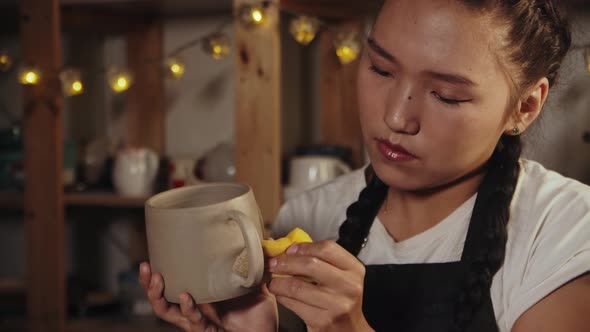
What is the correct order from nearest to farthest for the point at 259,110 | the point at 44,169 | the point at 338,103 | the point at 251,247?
the point at 251,247 < the point at 259,110 < the point at 44,169 < the point at 338,103

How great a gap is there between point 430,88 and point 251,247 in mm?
313

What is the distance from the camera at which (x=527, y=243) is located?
37.9 inches

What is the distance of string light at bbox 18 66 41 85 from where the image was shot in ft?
6.16

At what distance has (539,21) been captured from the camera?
3.15ft

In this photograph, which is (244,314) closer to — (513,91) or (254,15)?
(513,91)

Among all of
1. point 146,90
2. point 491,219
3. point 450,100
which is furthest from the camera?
point 146,90

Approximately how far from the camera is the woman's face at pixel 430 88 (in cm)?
87

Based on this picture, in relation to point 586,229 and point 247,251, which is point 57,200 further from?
point 586,229

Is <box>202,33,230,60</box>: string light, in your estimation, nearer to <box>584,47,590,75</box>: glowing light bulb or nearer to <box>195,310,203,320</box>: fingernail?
<box>584,47,590,75</box>: glowing light bulb

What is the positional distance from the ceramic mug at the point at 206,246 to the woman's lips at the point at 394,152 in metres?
0.20

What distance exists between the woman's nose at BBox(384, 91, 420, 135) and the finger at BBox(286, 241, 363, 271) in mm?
192

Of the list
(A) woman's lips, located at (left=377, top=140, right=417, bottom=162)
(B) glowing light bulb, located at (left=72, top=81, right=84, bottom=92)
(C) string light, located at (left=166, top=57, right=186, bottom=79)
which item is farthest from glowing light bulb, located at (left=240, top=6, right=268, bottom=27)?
(A) woman's lips, located at (left=377, top=140, right=417, bottom=162)

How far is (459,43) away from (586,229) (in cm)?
31

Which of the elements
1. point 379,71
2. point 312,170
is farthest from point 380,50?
point 312,170
